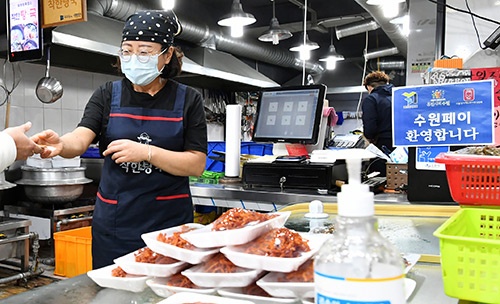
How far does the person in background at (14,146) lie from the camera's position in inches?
50.3

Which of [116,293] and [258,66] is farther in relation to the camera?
[258,66]

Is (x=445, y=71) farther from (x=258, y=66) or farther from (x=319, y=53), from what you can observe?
(x=319, y=53)

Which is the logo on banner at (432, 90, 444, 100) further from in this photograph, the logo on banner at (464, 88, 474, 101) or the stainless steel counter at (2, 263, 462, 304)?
the stainless steel counter at (2, 263, 462, 304)

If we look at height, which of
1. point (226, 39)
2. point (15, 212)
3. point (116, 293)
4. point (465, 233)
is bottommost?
point (15, 212)

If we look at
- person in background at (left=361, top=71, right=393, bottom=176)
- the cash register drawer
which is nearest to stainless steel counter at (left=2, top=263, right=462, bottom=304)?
the cash register drawer

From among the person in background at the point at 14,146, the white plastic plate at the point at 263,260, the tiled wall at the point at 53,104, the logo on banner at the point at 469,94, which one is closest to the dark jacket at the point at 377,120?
the logo on banner at the point at 469,94

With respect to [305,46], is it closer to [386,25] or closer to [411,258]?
[386,25]

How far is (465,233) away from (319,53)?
9.26 metres

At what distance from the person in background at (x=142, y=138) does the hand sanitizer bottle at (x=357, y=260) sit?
3.81 feet

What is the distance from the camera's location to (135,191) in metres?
1.75

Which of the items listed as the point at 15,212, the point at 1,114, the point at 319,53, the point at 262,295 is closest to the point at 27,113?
the point at 1,114

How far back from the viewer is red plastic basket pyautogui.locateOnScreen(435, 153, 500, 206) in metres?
1.11

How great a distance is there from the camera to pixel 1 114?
14.9 ft

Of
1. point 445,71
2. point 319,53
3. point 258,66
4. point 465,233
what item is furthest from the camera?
point 319,53
